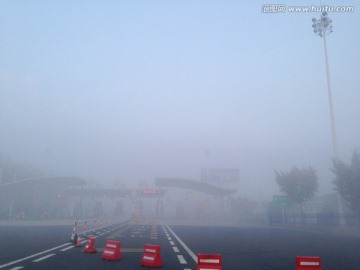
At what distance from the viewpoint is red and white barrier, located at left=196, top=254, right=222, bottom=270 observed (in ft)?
23.5

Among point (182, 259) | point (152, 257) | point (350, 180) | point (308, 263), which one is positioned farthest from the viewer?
point (350, 180)

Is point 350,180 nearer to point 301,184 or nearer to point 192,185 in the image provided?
point 301,184

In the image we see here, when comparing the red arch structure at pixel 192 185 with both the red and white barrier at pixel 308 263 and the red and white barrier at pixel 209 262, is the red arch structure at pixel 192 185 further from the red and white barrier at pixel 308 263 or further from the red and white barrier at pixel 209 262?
the red and white barrier at pixel 308 263

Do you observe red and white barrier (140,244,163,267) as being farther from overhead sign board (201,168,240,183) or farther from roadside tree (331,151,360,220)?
overhead sign board (201,168,240,183)

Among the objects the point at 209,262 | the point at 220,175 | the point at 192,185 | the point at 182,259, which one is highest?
the point at 220,175

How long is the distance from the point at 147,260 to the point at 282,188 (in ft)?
127

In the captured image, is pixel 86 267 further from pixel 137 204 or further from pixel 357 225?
pixel 137 204

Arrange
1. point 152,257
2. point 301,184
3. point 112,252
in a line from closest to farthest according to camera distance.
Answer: point 152,257
point 112,252
point 301,184

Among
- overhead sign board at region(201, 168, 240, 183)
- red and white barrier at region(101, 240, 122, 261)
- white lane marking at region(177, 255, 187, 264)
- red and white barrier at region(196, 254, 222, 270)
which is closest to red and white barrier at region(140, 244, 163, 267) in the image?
white lane marking at region(177, 255, 187, 264)

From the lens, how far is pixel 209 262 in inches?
283

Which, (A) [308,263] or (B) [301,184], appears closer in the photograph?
(A) [308,263]

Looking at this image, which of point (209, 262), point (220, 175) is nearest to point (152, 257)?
point (209, 262)

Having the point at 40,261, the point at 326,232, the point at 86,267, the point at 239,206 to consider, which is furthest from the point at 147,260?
the point at 239,206

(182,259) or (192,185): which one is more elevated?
(192,185)
